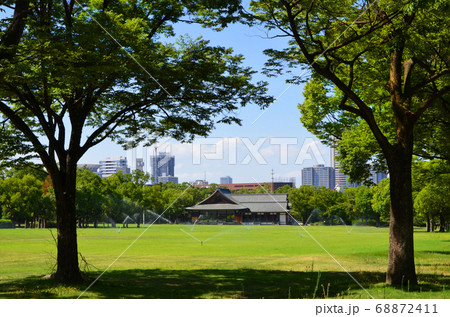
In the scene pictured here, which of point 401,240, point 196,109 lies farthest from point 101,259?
point 401,240

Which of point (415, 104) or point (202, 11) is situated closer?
point (202, 11)

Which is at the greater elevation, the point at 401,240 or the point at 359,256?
the point at 401,240

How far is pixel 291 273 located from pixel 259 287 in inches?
140

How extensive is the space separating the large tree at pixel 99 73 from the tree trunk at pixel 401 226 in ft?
17.6

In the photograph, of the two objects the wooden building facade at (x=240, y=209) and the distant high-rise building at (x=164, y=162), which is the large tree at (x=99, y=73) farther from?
the wooden building facade at (x=240, y=209)

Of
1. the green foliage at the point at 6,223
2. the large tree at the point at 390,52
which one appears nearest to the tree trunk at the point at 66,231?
the large tree at the point at 390,52

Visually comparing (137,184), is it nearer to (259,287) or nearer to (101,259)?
(101,259)

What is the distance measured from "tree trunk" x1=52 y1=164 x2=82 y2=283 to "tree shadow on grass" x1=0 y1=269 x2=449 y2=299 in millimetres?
528

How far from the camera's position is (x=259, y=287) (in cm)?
1320

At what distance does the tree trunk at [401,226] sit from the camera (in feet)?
43.1

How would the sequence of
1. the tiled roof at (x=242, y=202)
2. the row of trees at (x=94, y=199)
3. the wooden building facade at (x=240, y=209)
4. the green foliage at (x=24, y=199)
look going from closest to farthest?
the row of trees at (x=94, y=199)
the green foliage at (x=24, y=199)
the tiled roof at (x=242, y=202)
the wooden building facade at (x=240, y=209)

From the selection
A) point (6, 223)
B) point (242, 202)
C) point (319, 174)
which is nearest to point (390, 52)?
point (319, 174)

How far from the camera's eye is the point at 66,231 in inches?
562

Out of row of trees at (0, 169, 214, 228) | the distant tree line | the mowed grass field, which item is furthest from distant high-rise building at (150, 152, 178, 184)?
row of trees at (0, 169, 214, 228)
